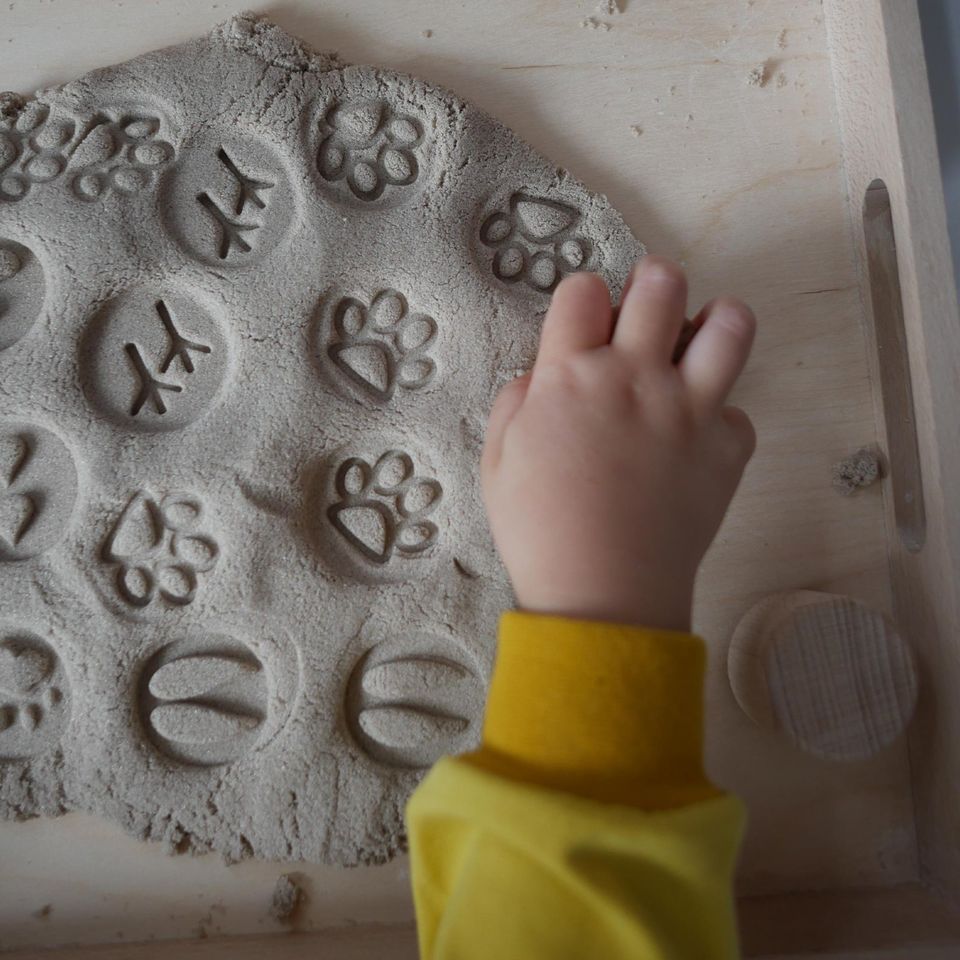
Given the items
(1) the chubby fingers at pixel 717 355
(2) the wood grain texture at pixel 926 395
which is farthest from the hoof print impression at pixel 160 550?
(2) the wood grain texture at pixel 926 395

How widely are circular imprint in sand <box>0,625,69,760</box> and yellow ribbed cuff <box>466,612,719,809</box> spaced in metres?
0.32

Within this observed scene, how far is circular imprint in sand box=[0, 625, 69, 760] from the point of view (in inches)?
22.4

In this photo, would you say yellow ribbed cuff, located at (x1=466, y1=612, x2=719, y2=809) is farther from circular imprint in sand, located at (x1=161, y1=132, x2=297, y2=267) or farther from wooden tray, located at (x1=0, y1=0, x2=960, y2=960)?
circular imprint in sand, located at (x1=161, y1=132, x2=297, y2=267)

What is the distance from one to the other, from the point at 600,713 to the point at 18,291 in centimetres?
53

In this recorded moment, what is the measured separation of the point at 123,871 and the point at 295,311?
0.42 metres

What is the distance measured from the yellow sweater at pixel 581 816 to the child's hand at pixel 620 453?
0.10 feet

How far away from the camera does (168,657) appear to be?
576 mm

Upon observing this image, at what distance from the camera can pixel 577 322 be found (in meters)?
0.51

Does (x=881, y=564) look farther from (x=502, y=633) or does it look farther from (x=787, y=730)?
(x=502, y=633)

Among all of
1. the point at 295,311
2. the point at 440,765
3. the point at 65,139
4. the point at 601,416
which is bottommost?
the point at 440,765

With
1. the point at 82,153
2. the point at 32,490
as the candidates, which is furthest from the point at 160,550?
the point at 82,153

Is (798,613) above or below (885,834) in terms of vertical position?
above

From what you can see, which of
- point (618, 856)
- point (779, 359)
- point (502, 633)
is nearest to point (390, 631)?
point (502, 633)

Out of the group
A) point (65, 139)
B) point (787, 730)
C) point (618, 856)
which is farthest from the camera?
point (65, 139)
